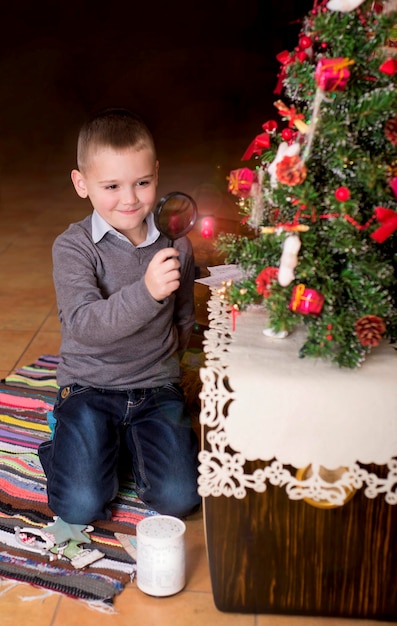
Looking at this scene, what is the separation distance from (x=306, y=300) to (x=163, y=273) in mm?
273

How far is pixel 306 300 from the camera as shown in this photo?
1.13 metres

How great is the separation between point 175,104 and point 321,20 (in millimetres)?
5658

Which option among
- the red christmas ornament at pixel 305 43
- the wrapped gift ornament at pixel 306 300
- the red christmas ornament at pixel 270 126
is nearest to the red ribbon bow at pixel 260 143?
the red christmas ornament at pixel 270 126

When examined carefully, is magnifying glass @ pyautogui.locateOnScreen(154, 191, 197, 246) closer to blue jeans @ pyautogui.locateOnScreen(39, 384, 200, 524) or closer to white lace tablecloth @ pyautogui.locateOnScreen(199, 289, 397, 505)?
white lace tablecloth @ pyautogui.locateOnScreen(199, 289, 397, 505)

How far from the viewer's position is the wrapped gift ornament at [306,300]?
1.13 m

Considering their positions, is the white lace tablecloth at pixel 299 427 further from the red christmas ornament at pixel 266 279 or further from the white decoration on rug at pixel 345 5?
the white decoration on rug at pixel 345 5

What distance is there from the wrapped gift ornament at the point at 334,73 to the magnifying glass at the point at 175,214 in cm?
30

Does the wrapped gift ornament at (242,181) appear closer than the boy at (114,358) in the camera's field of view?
Yes

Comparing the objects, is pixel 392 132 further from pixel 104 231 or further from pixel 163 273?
pixel 104 231

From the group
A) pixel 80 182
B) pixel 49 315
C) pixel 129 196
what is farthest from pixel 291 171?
pixel 49 315

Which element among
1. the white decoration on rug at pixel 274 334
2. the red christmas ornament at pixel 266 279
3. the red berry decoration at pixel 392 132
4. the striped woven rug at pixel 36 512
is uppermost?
the red berry decoration at pixel 392 132

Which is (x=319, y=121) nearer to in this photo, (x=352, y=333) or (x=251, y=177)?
(x=251, y=177)

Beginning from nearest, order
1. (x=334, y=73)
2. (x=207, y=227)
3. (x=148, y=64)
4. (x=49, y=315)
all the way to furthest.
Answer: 1. (x=334, y=73)
2. (x=207, y=227)
3. (x=49, y=315)
4. (x=148, y=64)

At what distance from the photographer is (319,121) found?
1.12 metres
